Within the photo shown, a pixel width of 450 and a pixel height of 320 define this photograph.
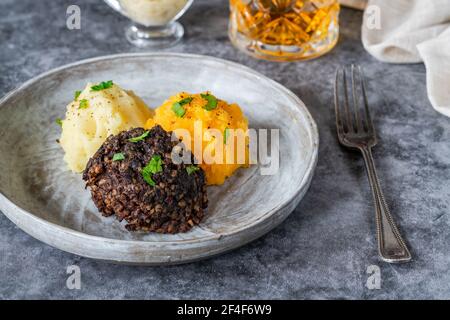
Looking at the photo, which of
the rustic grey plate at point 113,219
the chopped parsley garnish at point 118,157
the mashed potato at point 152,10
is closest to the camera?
the rustic grey plate at point 113,219

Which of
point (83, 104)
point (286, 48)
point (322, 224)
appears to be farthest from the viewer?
point (286, 48)

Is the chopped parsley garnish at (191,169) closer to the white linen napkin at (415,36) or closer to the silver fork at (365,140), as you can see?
the silver fork at (365,140)

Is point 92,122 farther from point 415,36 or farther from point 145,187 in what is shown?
point 415,36

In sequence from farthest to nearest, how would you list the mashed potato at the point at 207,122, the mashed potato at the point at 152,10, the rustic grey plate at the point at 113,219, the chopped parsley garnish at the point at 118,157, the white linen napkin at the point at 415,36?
the mashed potato at the point at 152,10
the white linen napkin at the point at 415,36
the mashed potato at the point at 207,122
the chopped parsley garnish at the point at 118,157
the rustic grey plate at the point at 113,219

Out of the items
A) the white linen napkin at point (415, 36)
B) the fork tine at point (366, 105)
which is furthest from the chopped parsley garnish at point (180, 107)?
the white linen napkin at point (415, 36)

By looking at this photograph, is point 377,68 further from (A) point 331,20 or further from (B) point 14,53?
(B) point 14,53

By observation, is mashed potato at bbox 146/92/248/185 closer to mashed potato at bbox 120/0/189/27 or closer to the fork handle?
the fork handle

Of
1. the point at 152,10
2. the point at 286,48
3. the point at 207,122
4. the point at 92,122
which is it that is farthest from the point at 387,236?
the point at 152,10
